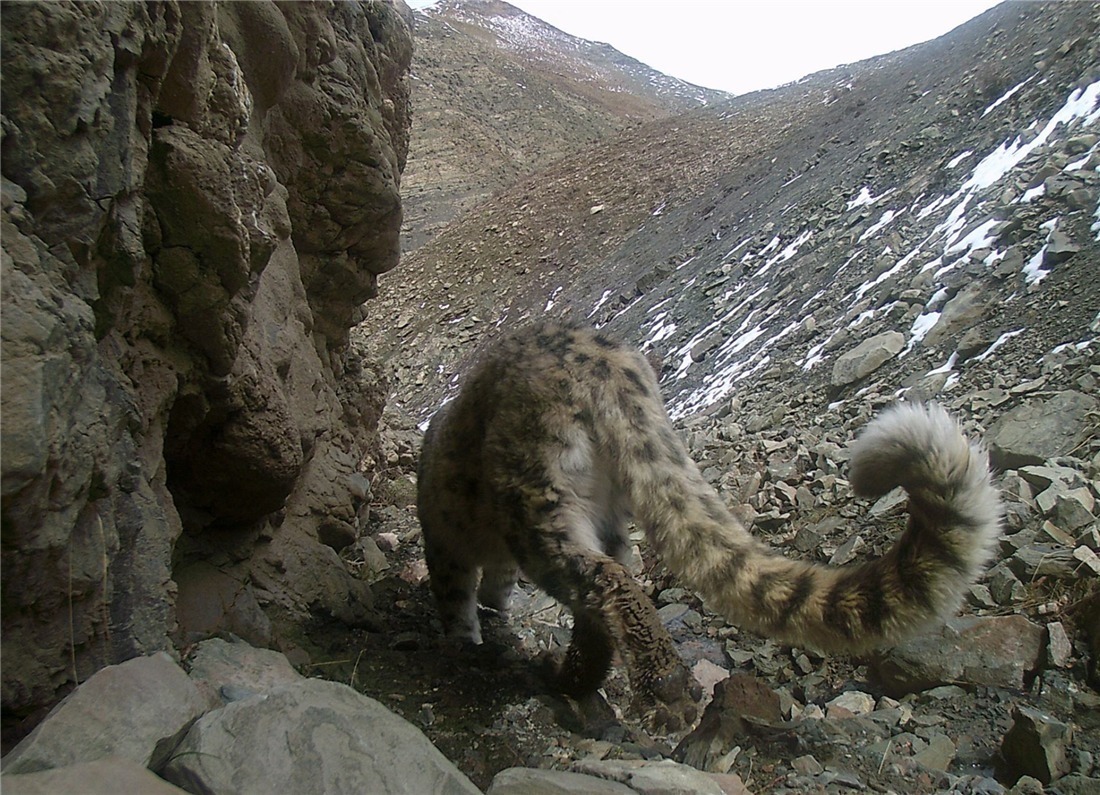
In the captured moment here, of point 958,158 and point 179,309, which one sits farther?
point 958,158

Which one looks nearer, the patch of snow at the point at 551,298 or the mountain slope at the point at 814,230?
the mountain slope at the point at 814,230

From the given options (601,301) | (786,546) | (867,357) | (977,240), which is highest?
(977,240)

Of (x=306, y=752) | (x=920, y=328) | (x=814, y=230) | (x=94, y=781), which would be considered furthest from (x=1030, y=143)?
(x=94, y=781)

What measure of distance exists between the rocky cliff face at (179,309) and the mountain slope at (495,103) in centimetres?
2089

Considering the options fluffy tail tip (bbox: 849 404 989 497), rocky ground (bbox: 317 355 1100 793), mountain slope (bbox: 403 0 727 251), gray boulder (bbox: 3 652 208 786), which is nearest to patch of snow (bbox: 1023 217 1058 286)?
rocky ground (bbox: 317 355 1100 793)

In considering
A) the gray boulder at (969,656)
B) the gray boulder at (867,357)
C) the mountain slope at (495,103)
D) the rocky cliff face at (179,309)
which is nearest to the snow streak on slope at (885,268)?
the gray boulder at (867,357)

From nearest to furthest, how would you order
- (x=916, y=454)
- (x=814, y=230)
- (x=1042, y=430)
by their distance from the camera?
(x=916, y=454) < (x=1042, y=430) < (x=814, y=230)

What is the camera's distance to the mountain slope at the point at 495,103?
3331 centimetres

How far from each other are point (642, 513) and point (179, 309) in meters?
2.32

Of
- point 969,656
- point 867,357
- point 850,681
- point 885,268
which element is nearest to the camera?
point 969,656

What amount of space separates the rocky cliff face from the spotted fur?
1308 millimetres

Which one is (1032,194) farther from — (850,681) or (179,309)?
(179,309)

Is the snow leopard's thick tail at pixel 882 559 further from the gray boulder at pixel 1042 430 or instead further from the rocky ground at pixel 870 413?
the gray boulder at pixel 1042 430

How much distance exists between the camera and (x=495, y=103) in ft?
131
